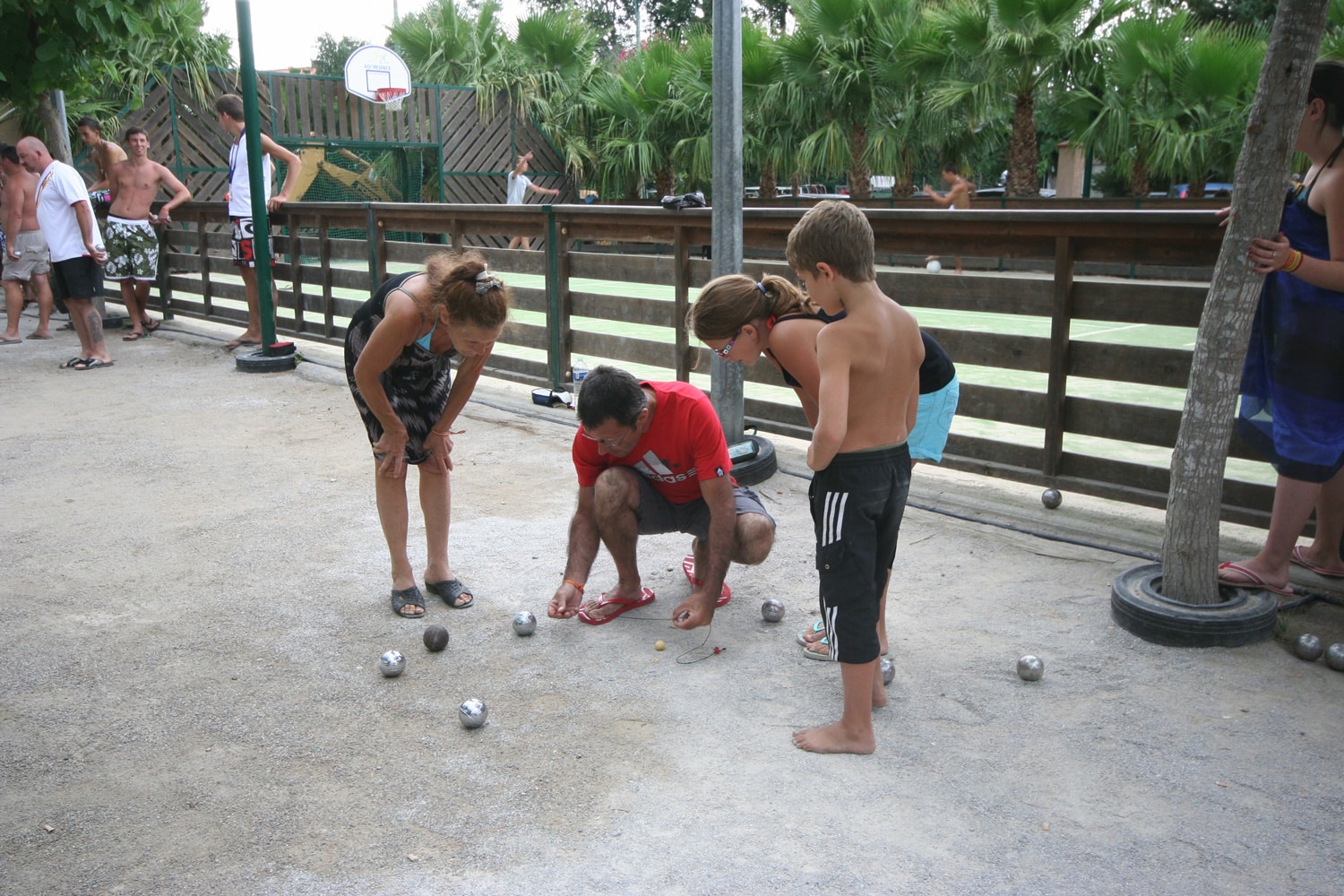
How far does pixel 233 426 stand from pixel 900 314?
18.7 feet

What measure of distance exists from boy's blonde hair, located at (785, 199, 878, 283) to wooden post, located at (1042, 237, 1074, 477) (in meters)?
2.38

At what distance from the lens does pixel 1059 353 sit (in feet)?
17.2

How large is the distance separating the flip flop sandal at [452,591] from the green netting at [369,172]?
1626 centimetres

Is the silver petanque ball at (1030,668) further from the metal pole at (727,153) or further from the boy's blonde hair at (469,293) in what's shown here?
the metal pole at (727,153)

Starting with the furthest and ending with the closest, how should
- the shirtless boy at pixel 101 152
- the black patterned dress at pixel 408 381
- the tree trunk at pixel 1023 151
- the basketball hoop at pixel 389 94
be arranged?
the basketball hoop at pixel 389 94
the tree trunk at pixel 1023 151
the shirtless boy at pixel 101 152
the black patterned dress at pixel 408 381

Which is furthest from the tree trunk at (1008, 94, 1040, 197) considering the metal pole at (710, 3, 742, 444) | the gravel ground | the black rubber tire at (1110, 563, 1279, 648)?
the black rubber tire at (1110, 563, 1279, 648)

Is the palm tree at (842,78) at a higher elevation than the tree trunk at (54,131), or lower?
higher

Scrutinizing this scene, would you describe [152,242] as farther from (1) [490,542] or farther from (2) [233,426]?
(1) [490,542]

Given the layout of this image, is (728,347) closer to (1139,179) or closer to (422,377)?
(422,377)

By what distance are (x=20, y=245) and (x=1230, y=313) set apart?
1077cm

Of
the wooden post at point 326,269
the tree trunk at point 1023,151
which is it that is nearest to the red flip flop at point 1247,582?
the wooden post at point 326,269

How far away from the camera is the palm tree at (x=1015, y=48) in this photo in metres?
16.2

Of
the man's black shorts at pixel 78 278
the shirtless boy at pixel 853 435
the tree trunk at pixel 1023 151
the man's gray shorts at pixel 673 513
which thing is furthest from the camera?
the tree trunk at pixel 1023 151

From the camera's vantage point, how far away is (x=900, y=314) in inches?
121
